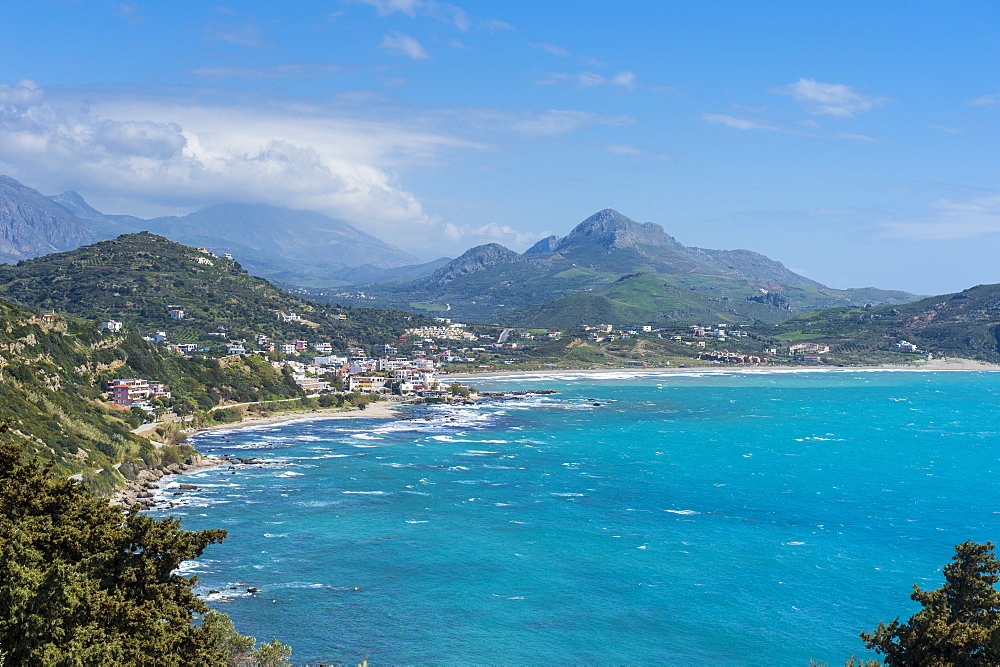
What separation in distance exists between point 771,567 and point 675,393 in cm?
12238

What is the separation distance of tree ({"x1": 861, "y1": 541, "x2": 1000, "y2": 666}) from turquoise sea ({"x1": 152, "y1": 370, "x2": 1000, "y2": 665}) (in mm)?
11463

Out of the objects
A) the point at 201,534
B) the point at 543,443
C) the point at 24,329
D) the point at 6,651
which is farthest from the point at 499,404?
the point at 6,651

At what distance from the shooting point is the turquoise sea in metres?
44.4

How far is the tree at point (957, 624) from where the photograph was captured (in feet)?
93.8

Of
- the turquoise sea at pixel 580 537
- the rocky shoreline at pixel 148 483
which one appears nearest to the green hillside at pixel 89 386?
the rocky shoreline at pixel 148 483

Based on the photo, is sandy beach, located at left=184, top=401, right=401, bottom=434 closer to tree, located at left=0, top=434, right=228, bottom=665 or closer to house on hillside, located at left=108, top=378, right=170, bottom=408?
house on hillside, located at left=108, top=378, right=170, bottom=408

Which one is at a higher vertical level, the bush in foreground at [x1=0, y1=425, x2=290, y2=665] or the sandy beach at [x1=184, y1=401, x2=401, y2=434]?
the bush in foreground at [x1=0, y1=425, x2=290, y2=665]

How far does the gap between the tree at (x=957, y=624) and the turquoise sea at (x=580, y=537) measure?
37.6 ft

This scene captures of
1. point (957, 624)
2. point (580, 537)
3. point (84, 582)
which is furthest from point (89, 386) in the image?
point (957, 624)

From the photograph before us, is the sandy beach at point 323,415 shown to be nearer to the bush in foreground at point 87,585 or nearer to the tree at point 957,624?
the bush in foreground at point 87,585

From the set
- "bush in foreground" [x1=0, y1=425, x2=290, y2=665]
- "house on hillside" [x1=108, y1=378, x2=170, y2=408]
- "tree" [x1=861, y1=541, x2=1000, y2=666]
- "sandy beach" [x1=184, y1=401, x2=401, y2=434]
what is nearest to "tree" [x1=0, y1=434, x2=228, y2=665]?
"bush in foreground" [x1=0, y1=425, x2=290, y2=665]

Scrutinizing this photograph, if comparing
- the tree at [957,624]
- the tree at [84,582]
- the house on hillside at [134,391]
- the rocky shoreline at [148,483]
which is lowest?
the rocky shoreline at [148,483]

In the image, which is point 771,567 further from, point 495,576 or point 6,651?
point 6,651

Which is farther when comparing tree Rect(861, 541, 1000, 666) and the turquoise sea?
the turquoise sea
